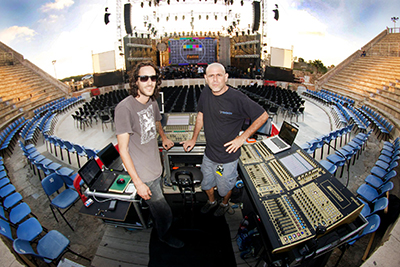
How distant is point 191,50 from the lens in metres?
27.1

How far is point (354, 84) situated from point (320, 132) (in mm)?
11142

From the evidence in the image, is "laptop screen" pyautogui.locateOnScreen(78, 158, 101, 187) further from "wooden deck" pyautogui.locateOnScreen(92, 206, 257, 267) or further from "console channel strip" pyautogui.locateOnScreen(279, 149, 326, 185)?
"console channel strip" pyautogui.locateOnScreen(279, 149, 326, 185)

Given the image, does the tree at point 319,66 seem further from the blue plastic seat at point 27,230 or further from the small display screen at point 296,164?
the blue plastic seat at point 27,230

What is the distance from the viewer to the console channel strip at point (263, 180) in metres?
2.11

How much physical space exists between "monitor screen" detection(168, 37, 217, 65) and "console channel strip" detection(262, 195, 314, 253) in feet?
90.2

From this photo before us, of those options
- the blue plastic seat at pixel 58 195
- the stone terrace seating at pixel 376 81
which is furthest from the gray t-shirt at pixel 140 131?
the stone terrace seating at pixel 376 81

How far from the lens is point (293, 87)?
18.5m

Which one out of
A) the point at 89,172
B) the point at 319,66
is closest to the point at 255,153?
the point at 89,172

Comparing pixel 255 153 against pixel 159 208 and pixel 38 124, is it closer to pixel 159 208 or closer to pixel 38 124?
pixel 159 208

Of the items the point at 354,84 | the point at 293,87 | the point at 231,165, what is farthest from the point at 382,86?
the point at 231,165

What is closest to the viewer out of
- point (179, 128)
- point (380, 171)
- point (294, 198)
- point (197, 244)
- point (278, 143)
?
point (294, 198)

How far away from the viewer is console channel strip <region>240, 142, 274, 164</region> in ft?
8.73

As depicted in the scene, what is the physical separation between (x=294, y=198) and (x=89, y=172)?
2565mm

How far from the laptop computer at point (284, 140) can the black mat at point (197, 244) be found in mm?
1392
